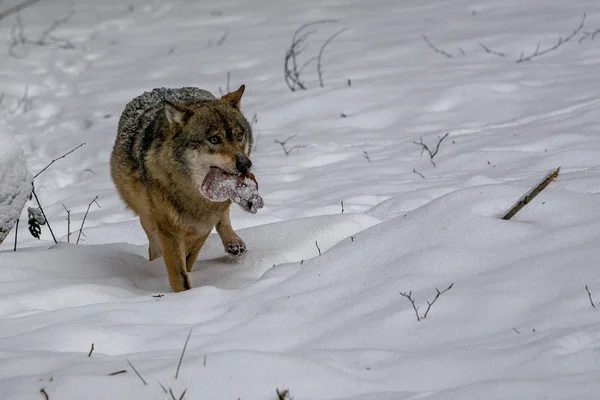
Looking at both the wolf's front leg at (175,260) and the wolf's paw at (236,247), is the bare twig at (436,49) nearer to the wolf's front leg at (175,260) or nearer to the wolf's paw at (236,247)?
the wolf's paw at (236,247)

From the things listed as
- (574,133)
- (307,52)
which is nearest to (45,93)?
(307,52)

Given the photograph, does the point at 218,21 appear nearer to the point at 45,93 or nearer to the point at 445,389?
the point at 45,93

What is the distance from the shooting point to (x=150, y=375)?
8.66 feet

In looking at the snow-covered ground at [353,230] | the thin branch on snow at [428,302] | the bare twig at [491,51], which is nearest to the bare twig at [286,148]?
the snow-covered ground at [353,230]

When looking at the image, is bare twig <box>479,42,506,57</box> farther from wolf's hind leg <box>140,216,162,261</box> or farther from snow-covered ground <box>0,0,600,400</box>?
wolf's hind leg <box>140,216,162,261</box>

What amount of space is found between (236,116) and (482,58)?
515cm

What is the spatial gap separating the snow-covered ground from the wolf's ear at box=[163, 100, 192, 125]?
0.95m

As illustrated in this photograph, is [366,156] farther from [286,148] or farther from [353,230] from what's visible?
[353,230]

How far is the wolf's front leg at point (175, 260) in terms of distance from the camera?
483 cm

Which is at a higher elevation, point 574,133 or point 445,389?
point 445,389

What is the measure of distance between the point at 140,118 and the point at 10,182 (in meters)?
1.14

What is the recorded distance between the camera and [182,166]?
4.74 metres

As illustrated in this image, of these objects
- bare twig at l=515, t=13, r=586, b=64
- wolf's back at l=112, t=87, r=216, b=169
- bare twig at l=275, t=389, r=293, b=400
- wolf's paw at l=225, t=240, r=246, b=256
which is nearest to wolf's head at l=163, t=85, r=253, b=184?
wolf's back at l=112, t=87, r=216, b=169

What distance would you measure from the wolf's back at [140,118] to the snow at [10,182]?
2.61ft
